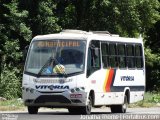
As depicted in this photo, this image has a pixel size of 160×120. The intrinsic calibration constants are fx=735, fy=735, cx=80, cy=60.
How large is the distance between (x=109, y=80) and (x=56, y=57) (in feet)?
11.3

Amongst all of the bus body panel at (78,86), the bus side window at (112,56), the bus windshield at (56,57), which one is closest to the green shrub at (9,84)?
the bus side window at (112,56)

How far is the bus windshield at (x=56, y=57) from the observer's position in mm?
26375

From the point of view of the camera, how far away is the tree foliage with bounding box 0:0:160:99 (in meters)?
42.8

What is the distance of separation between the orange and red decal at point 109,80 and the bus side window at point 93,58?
41.0 inches

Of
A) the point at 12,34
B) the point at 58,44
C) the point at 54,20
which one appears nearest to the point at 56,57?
the point at 58,44

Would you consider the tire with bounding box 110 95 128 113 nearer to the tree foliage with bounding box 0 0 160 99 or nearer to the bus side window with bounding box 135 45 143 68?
the bus side window with bounding box 135 45 143 68

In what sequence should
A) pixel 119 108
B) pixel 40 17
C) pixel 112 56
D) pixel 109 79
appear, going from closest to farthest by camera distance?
pixel 109 79
pixel 112 56
pixel 119 108
pixel 40 17

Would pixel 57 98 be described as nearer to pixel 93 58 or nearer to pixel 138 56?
pixel 93 58

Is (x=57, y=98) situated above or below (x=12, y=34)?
below

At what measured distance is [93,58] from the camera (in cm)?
2738

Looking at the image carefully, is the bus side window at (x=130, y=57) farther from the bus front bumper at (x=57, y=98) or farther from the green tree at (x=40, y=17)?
the green tree at (x=40, y=17)

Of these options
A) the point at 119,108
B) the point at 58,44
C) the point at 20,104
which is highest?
the point at 58,44

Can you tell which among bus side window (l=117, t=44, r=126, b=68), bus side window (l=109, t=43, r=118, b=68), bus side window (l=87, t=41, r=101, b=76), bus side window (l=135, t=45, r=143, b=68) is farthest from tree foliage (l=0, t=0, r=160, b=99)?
bus side window (l=87, t=41, r=101, b=76)

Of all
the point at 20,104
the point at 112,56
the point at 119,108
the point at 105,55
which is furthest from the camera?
the point at 20,104
